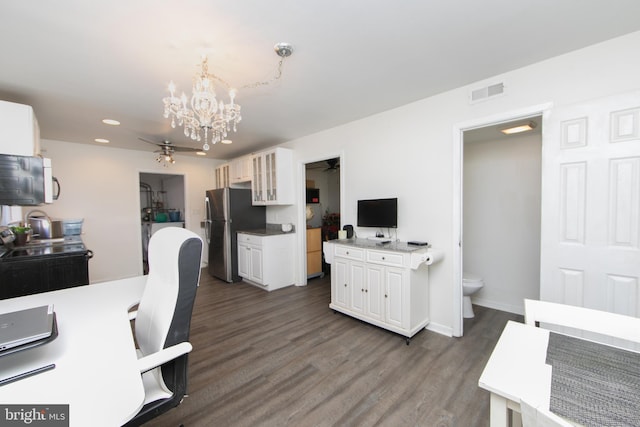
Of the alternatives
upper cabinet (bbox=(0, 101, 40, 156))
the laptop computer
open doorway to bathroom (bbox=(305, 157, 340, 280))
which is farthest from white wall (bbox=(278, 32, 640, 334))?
upper cabinet (bbox=(0, 101, 40, 156))

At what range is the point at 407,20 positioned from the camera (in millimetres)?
1519

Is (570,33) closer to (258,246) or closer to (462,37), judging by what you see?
(462,37)

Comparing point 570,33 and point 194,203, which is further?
point 194,203

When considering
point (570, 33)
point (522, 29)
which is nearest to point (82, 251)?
point (522, 29)

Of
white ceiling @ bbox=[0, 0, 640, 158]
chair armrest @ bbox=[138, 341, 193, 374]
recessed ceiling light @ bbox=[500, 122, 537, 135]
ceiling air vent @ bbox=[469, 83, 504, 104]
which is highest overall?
white ceiling @ bbox=[0, 0, 640, 158]

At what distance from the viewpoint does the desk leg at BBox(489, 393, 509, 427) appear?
79cm

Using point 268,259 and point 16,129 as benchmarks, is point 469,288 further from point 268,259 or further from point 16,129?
point 16,129

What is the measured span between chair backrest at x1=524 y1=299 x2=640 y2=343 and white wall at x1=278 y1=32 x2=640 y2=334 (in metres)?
1.30

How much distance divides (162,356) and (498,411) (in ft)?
3.89

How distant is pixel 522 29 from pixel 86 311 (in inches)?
117

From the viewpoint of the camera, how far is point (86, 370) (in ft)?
2.64

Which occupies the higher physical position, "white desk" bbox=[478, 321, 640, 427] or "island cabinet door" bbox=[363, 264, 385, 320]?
"white desk" bbox=[478, 321, 640, 427]

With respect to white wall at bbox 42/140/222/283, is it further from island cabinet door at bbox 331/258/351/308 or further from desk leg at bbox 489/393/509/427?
desk leg at bbox 489/393/509/427

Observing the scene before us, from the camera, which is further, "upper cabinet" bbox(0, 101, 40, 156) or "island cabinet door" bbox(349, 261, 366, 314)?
"island cabinet door" bbox(349, 261, 366, 314)
